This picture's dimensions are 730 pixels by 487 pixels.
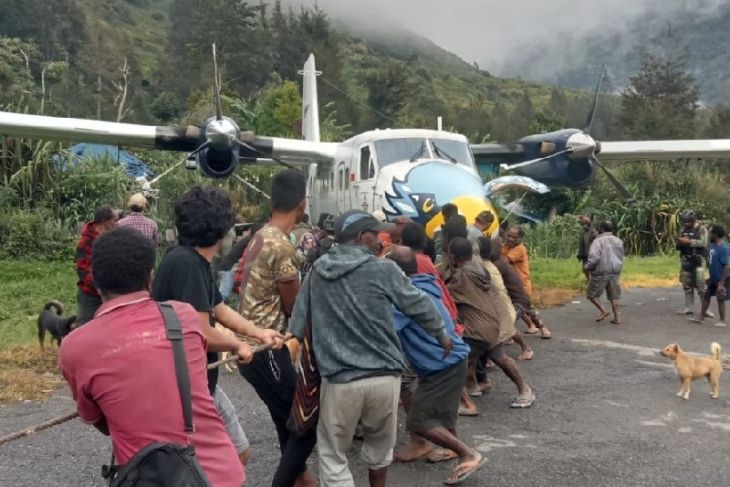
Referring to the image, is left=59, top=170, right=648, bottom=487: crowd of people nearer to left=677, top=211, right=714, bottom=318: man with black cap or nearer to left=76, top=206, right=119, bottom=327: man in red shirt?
left=76, top=206, right=119, bottom=327: man in red shirt

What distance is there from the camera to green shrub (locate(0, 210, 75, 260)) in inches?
637

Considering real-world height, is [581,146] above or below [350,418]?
above

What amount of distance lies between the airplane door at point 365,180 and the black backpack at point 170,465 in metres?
8.29

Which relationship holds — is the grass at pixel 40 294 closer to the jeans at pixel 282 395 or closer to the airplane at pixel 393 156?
the airplane at pixel 393 156

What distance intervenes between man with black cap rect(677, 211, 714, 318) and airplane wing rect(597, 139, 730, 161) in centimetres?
429

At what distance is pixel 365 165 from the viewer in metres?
11.3

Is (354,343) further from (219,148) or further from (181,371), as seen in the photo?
(219,148)

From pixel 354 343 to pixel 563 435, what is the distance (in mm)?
2524

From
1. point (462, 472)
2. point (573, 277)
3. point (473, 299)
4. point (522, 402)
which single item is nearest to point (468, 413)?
point (522, 402)

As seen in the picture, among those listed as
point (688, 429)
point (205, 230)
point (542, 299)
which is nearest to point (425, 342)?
point (205, 230)

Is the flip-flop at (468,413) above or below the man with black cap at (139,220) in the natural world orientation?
below

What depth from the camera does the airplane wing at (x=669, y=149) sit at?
1498 centimetres

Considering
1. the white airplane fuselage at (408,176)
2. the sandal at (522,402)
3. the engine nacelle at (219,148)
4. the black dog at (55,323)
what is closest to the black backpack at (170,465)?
A: the sandal at (522,402)

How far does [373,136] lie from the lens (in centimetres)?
1139
